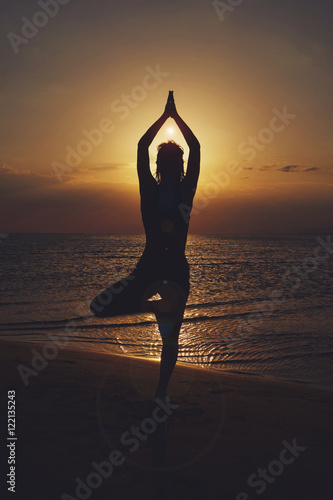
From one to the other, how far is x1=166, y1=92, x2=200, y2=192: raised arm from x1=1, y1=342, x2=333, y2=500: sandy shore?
2.22 m

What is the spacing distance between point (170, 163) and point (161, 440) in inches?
95.0

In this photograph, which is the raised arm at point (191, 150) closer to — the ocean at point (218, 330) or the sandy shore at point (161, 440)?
the sandy shore at point (161, 440)

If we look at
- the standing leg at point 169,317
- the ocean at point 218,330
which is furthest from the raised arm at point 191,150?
the ocean at point 218,330

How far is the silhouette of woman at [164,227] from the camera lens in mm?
2934

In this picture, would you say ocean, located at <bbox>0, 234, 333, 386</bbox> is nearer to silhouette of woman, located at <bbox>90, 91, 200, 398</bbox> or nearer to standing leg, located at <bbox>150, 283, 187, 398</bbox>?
standing leg, located at <bbox>150, 283, 187, 398</bbox>

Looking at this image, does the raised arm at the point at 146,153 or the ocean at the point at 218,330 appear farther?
the ocean at the point at 218,330

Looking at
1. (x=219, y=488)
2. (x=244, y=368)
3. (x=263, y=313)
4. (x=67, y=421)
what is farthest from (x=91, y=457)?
(x=263, y=313)

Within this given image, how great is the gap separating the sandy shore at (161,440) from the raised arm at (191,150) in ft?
7.29

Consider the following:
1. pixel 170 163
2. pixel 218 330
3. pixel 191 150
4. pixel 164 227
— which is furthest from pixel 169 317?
pixel 218 330

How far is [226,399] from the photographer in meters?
4.28

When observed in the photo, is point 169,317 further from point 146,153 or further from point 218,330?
point 218,330

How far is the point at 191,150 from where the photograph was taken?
3129mm

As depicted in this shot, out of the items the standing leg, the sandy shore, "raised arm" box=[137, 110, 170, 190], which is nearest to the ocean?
the sandy shore

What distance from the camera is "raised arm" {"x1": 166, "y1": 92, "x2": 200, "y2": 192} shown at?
10.1ft
